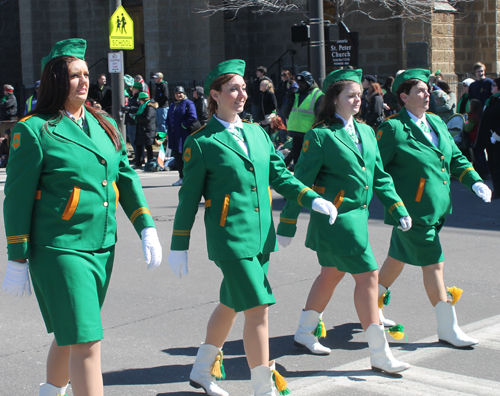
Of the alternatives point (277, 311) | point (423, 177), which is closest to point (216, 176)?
point (423, 177)

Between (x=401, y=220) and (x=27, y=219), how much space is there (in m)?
2.36

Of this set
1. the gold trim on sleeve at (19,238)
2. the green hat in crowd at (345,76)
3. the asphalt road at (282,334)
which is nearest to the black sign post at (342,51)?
the asphalt road at (282,334)

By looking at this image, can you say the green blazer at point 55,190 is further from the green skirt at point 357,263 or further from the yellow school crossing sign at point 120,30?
the yellow school crossing sign at point 120,30

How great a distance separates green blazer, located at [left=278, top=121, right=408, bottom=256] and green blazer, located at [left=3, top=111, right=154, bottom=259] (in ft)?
4.90

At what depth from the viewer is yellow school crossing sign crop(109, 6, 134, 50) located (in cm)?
1809

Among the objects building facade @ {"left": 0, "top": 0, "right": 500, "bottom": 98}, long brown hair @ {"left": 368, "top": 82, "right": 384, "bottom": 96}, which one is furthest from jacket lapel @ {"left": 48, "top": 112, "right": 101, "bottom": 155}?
building facade @ {"left": 0, "top": 0, "right": 500, "bottom": 98}

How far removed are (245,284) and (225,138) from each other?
794 millimetres

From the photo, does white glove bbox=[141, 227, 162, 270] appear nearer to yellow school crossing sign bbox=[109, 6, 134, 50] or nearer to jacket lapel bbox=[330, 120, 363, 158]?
jacket lapel bbox=[330, 120, 363, 158]

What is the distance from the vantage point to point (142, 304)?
20.8ft

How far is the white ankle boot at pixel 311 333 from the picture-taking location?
5.00 meters

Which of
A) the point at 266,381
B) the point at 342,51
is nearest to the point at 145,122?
the point at 342,51

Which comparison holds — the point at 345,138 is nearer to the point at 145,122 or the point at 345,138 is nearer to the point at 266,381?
the point at 266,381

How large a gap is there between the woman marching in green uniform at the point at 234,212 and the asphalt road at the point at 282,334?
0.41 m

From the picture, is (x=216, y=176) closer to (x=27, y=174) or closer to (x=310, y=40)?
(x=27, y=174)
